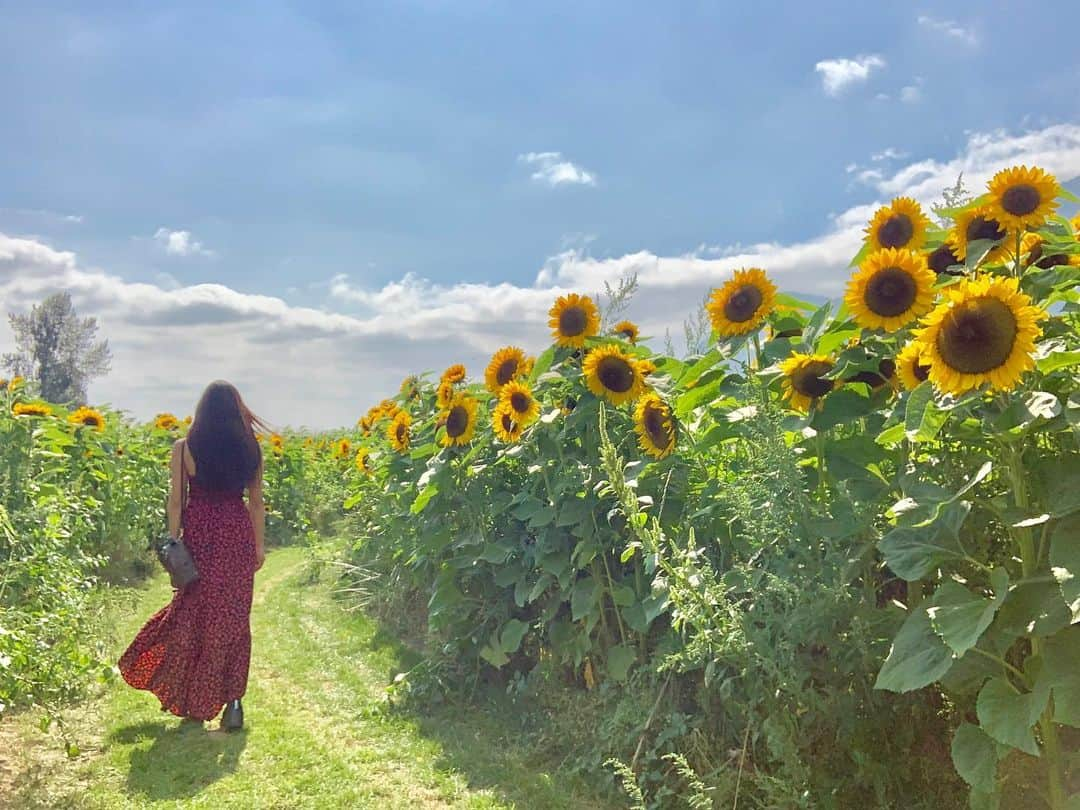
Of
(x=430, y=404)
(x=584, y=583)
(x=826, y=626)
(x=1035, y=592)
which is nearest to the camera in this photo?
(x=1035, y=592)

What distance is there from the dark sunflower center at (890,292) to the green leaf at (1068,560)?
0.79m

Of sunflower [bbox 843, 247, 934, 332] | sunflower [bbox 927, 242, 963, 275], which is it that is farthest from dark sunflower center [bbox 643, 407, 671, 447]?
A: sunflower [bbox 927, 242, 963, 275]

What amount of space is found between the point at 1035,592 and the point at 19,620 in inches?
174

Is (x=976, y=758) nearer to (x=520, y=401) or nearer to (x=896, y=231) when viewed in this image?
(x=896, y=231)

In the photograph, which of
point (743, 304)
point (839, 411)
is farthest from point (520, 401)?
point (839, 411)

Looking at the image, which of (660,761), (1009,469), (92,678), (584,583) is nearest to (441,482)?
(584,583)

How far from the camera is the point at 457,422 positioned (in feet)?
16.1

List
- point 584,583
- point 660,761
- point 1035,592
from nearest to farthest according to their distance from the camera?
point 1035,592, point 660,761, point 584,583

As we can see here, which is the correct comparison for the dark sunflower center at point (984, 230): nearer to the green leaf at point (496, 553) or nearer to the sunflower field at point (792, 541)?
the sunflower field at point (792, 541)

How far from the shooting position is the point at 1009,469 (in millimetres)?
2459

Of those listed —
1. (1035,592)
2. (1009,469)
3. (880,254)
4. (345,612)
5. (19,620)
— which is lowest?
(345,612)

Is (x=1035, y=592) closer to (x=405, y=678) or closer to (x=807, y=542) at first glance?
(x=807, y=542)

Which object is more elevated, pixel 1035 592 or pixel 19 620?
pixel 1035 592

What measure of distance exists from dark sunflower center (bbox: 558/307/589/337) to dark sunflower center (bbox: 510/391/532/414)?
36 centimetres
